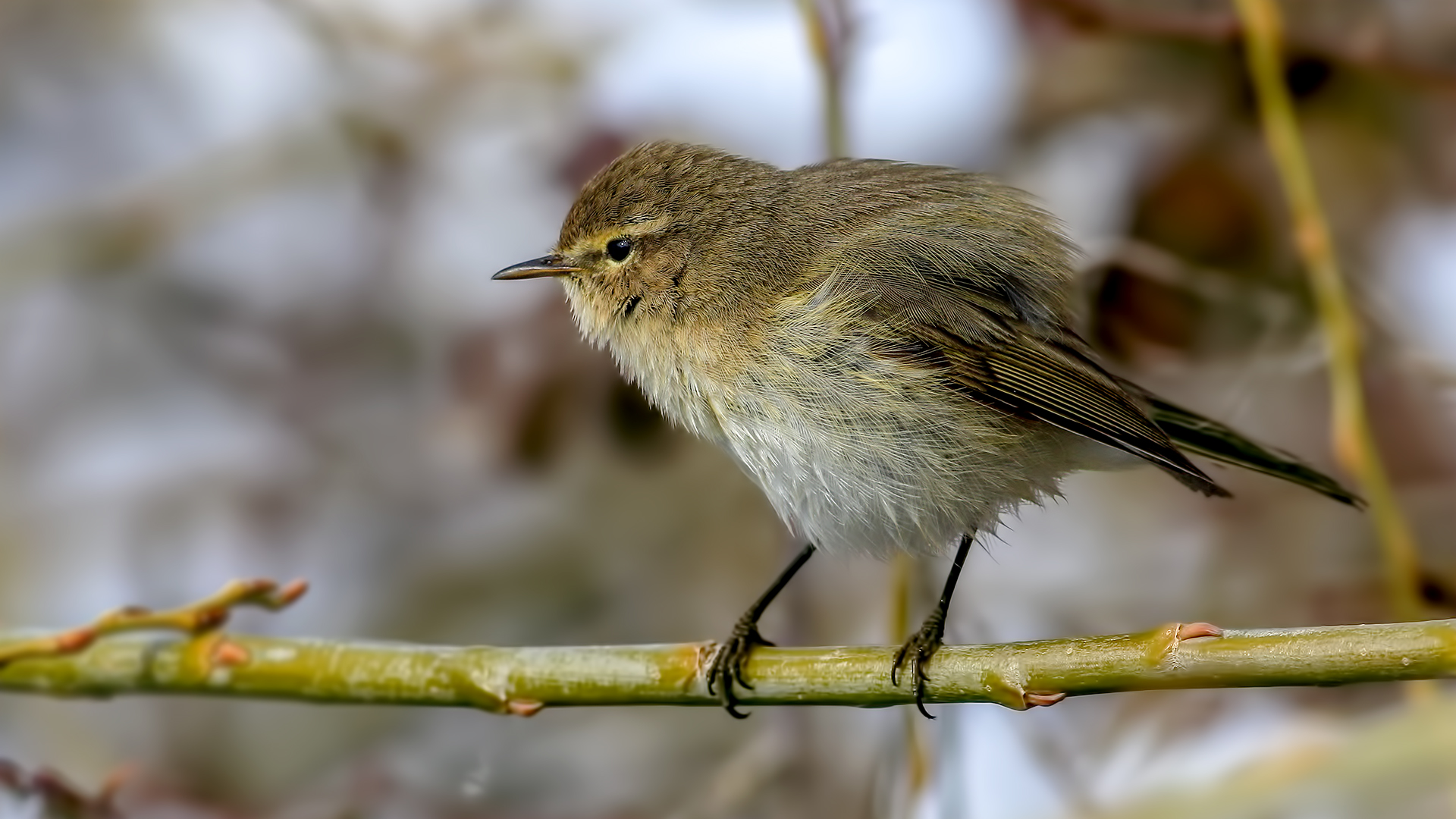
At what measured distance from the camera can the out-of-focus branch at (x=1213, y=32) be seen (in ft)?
10.7

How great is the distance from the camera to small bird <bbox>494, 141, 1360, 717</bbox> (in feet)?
7.94

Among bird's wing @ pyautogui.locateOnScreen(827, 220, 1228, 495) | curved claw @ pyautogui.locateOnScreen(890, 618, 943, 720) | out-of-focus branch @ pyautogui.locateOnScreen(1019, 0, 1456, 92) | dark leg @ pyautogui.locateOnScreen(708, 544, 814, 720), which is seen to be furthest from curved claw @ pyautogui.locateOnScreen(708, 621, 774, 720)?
out-of-focus branch @ pyautogui.locateOnScreen(1019, 0, 1456, 92)

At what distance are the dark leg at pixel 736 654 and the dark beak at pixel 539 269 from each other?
2.35 ft

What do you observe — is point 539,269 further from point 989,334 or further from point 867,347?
point 989,334

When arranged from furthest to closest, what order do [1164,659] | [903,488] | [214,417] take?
[214,417]
[903,488]
[1164,659]

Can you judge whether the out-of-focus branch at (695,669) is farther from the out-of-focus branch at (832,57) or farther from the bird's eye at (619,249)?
the out-of-focus branch at (832,57)

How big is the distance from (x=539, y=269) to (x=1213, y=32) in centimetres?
161

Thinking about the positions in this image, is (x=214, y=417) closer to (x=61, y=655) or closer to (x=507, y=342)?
(x=507, y=342)

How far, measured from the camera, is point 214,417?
176 inches

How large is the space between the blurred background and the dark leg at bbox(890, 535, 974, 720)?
0.43 metres

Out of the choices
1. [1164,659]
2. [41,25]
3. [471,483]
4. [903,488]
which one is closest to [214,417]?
[471,483]

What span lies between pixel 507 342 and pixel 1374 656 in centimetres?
280

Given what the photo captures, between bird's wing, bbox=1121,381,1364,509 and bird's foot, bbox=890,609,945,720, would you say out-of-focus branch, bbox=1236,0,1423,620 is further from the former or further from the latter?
bird's foot, bbox=890,609,945,720

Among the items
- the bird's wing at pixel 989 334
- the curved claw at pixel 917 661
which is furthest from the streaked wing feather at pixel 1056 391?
the curved claw at pixel 917 661
